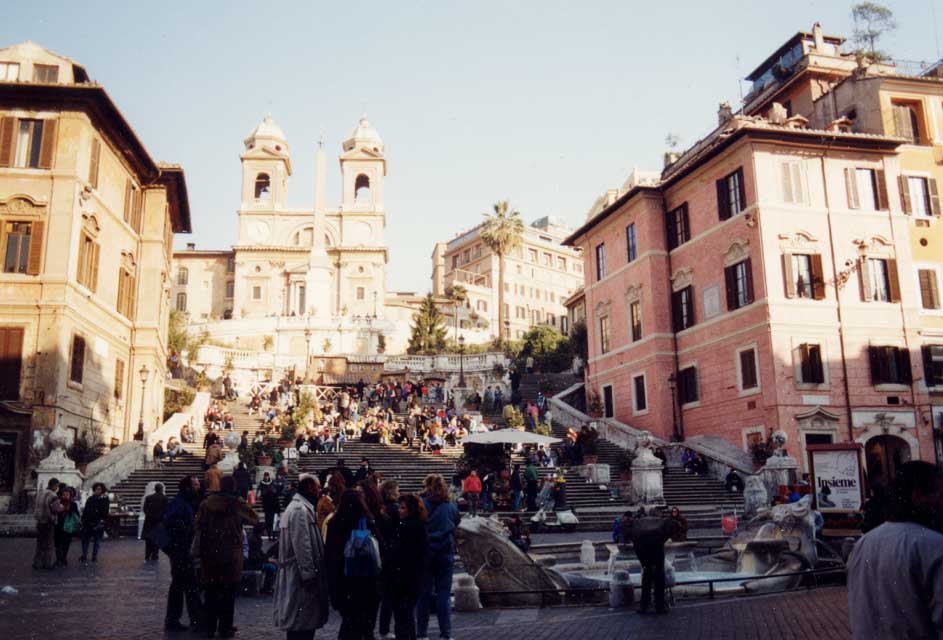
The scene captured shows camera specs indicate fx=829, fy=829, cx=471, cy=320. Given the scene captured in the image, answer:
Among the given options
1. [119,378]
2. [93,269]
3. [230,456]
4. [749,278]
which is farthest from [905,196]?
[119,378]

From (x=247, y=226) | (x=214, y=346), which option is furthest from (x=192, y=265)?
(x=214, y=346)

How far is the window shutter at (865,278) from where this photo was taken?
2975cm

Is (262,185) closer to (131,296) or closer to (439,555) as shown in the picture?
(131,296)

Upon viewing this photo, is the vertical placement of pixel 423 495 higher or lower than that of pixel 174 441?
lower

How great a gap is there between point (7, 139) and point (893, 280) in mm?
30928

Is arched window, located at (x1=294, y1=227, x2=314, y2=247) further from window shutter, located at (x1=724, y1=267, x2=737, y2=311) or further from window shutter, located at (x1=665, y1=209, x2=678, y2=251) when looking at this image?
window shutter, located at (x1=724, y1=267, x2=737, y2=311)

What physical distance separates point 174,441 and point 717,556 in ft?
64.4

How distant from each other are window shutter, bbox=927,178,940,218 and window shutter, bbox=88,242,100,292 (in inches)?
1206

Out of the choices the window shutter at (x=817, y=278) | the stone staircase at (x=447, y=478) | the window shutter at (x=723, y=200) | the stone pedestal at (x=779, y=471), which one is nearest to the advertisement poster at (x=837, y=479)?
the stone staircase at (x=447, y=478)

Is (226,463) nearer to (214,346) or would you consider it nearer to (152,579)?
(152,579)

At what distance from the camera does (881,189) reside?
3098 centimetres

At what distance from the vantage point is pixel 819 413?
91.7 ft

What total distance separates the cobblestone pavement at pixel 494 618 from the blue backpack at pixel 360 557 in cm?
240

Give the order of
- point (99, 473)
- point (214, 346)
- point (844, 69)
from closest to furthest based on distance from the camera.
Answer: point (99, 473) < point (844, 69) < point (214, 346)
